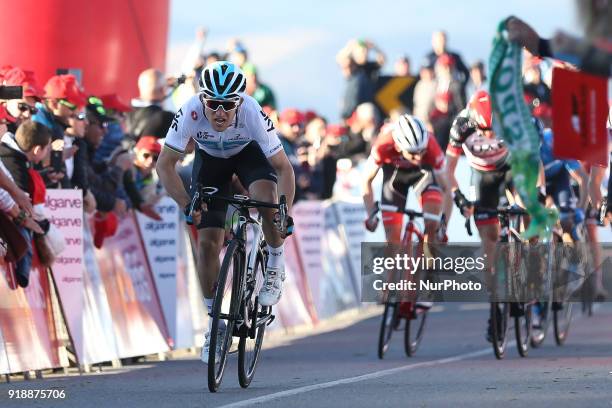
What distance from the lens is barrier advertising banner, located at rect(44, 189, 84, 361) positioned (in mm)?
14836

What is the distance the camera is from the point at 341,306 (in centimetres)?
2472

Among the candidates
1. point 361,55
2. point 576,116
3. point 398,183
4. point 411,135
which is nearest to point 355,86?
point 361,55

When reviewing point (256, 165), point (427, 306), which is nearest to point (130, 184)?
point (427, 306)

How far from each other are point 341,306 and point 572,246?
6387mm

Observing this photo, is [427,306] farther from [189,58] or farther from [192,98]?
[189,58]

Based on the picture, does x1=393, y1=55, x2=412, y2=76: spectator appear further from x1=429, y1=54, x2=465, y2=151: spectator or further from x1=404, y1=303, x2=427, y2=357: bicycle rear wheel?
x1=404, y1=303, x2=427, y2=357: bicycle rear wheel

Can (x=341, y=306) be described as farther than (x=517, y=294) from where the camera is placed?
Yes

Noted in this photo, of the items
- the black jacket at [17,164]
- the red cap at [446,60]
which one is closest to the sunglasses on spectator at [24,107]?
the black jacket at [17,164]

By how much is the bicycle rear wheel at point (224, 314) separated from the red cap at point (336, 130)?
40.5ft

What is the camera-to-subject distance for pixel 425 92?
1099 inches

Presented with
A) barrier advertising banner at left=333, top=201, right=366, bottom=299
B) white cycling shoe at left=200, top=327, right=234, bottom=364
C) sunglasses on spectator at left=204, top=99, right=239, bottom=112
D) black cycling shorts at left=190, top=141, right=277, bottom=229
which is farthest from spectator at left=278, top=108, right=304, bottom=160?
white cycling shoe at left=200, top=327, right=234, bottom=364

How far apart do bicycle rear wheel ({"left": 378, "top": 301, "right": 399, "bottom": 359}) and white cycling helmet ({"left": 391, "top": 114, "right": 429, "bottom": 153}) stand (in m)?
1.40

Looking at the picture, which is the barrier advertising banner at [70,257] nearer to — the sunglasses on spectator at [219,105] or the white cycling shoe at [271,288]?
the white cycling shoe at [271,288]

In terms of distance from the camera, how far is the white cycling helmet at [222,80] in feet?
40.4
